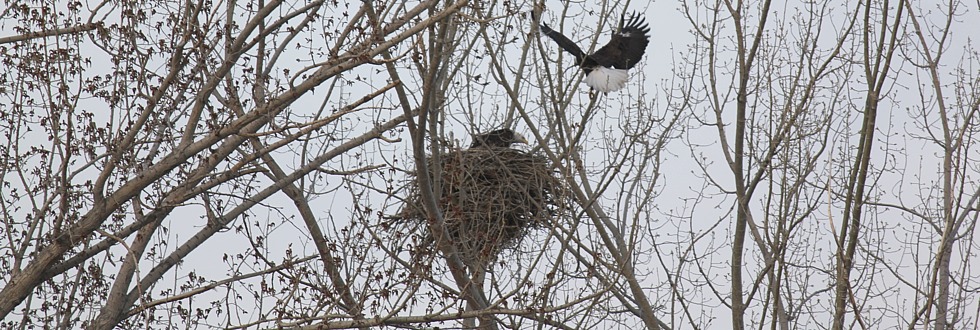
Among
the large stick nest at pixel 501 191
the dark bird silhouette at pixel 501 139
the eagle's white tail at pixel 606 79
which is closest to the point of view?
the large stick nest at pixel 501 191

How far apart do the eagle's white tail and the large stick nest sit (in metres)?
0.62

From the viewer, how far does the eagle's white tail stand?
23.0ft

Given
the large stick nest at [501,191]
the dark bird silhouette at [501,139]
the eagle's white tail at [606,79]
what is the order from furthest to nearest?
the dark bird silhouette at [501,139] < the eagle's white tail at [606,79] < the large stick nest at [501,191]

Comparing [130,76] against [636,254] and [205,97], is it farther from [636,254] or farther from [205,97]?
[636,254]

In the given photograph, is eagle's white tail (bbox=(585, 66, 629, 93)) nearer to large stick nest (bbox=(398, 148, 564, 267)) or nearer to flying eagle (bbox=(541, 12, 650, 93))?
flying eagle (bbox=(541, 12, 650, 93))

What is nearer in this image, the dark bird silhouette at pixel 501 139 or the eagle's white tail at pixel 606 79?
the eagle's white tail at pixel 606 79

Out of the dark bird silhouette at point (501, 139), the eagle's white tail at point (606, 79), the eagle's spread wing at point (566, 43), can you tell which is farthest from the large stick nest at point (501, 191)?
the eagle's spread wing at point (566, 43)

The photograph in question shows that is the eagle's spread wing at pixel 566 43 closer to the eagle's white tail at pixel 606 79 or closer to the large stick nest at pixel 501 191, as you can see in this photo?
the eagle's white tail at pixel 606 79

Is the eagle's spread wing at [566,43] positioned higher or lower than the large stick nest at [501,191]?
higher

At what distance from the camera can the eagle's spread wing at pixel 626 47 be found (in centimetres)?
738

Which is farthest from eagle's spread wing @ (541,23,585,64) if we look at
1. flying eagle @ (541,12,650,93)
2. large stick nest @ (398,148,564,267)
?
large stick nest @ (398,148,564,267)

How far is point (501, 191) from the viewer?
6898 millimetres

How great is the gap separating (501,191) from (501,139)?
63 centimetres

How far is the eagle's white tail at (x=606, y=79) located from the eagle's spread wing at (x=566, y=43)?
0.48 ft
